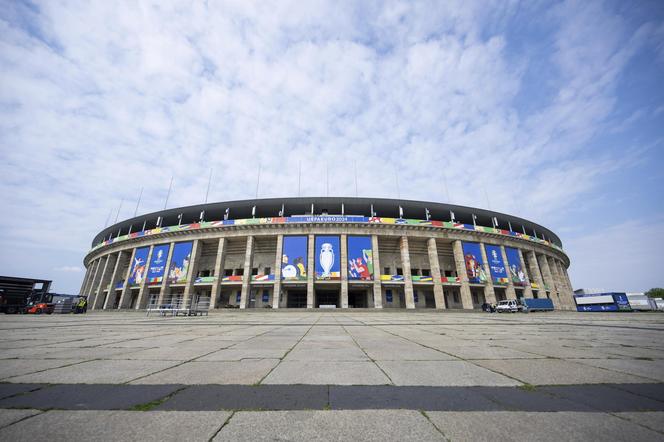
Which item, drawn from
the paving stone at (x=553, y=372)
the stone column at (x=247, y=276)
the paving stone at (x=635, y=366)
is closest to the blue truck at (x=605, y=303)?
the paving stone at (x=635, y=366)

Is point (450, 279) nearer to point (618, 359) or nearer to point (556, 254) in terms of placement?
point (556, 254)

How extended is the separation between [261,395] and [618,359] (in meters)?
4.73

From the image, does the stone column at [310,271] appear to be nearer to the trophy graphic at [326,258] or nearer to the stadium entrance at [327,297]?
the trophy graphic at [326,258]

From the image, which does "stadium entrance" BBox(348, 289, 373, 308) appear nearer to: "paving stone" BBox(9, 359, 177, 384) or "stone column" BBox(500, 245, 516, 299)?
"stone column" BBox(500, 245, 516, 299)

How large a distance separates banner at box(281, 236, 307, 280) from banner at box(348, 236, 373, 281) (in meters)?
5.90

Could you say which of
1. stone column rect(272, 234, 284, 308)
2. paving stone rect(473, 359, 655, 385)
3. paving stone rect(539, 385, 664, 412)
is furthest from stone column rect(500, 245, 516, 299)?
paving stone rect(539, 385, 664, 412)

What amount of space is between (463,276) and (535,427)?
36.9 m

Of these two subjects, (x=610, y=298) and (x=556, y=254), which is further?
(x=556, y=254)

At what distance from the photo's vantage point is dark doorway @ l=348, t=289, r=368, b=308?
37719 millimetres

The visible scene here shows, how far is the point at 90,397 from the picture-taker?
1925 mm

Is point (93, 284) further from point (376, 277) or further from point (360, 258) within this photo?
point (376, 277)

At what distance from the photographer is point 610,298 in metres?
33.8

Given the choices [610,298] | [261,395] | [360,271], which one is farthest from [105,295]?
[610,298]

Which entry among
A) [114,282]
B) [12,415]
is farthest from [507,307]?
[114,282]
